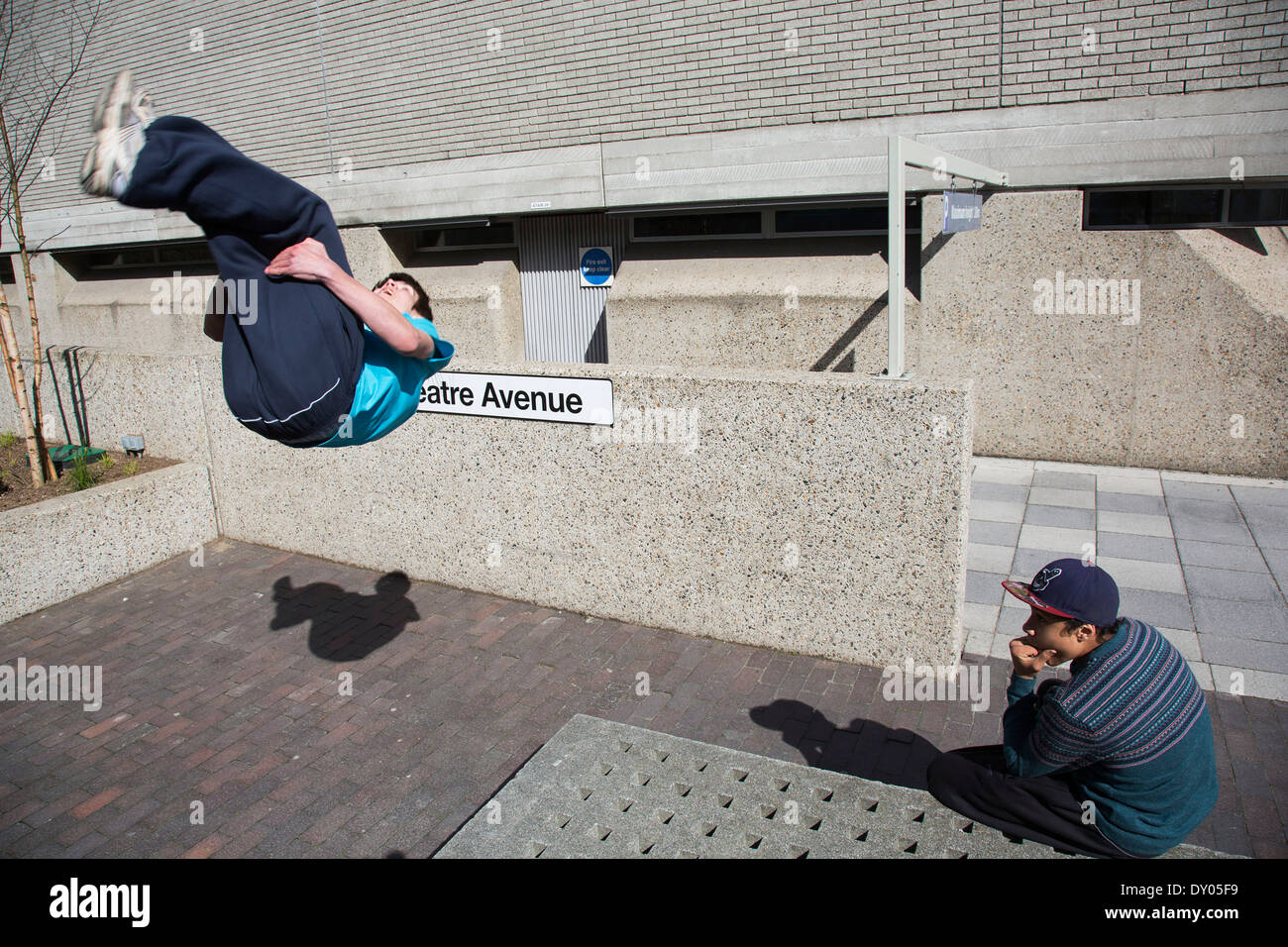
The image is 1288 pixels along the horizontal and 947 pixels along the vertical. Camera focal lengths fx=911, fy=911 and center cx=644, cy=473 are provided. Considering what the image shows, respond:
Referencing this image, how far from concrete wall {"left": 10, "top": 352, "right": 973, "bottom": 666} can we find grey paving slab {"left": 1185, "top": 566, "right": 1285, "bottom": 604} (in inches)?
88.1

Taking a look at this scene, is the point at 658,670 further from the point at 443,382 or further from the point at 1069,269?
the point at 1069,269

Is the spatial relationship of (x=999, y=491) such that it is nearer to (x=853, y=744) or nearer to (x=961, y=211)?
(x=961, y=211)

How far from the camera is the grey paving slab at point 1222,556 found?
6.68 meters

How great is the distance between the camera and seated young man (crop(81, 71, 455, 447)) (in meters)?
2.63

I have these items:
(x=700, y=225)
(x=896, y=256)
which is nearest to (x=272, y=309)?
(x=896, y=256)

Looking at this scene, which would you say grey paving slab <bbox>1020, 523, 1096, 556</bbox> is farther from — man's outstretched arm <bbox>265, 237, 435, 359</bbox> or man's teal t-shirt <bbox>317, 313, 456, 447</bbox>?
man's outstretched arm <bbox>265, 237, 435, 359</bbox>

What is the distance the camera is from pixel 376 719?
541 centimetres

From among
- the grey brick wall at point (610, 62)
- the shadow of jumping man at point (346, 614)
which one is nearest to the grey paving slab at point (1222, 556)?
the grey brick wall at point (610, 62)

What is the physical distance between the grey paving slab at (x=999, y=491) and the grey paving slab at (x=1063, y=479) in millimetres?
241

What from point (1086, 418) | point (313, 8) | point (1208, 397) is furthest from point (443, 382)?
point (313, 8)

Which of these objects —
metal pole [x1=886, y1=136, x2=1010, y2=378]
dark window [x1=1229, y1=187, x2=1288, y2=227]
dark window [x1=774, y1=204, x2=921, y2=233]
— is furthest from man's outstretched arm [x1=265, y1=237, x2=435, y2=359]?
dark window [x1=1229, y1=187, x2=1288, y2=227]

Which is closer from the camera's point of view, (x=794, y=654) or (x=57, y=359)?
(x=794, y=654)

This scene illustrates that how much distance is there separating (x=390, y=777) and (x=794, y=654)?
2585 mm
